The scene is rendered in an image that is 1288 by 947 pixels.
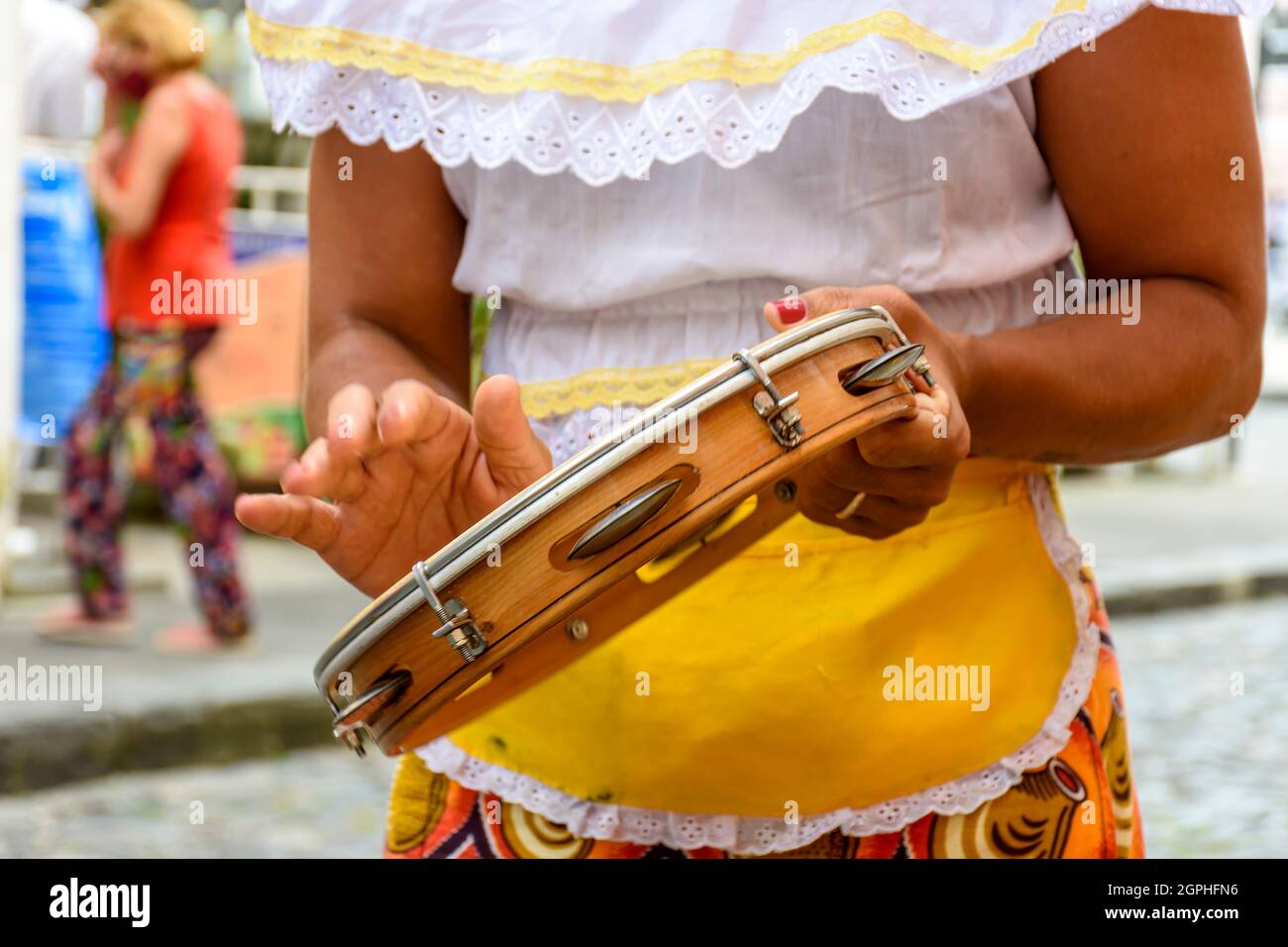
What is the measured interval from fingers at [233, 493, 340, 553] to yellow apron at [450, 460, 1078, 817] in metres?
0.29

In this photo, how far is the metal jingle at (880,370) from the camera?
1183 mm

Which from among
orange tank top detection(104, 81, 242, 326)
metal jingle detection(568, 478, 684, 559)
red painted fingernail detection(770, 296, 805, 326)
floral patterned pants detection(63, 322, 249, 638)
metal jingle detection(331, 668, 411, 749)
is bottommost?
metal jingle detection(331, 668, 411, 749)

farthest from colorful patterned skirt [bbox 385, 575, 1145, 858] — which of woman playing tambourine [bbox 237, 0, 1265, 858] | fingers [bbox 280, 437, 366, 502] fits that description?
fingers [bbox 280, 437, 366, 502]

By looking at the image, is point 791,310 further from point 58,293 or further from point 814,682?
point 58,293

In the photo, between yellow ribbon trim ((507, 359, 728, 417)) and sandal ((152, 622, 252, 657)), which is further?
sandal ((152, 622, 252, 657))

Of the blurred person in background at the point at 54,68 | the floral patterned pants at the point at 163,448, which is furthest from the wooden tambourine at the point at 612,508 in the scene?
the blurred person in background at the point at 54,68

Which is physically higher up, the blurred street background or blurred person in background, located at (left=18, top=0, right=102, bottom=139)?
blurred person in background, located at (left=18, top=0, right=102, bottom=139)

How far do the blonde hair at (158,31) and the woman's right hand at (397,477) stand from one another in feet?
Answer: 15.3

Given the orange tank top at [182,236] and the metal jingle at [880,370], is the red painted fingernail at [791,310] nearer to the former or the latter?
the metal jingle at [880,370]

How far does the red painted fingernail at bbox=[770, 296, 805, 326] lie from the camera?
1230mm

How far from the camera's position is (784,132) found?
1462 millimetres

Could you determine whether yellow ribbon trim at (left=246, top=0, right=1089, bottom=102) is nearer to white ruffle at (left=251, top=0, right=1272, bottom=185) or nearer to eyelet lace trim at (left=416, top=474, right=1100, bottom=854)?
white ruffle at (left=251, top=0, right=1272, bottom=185)
